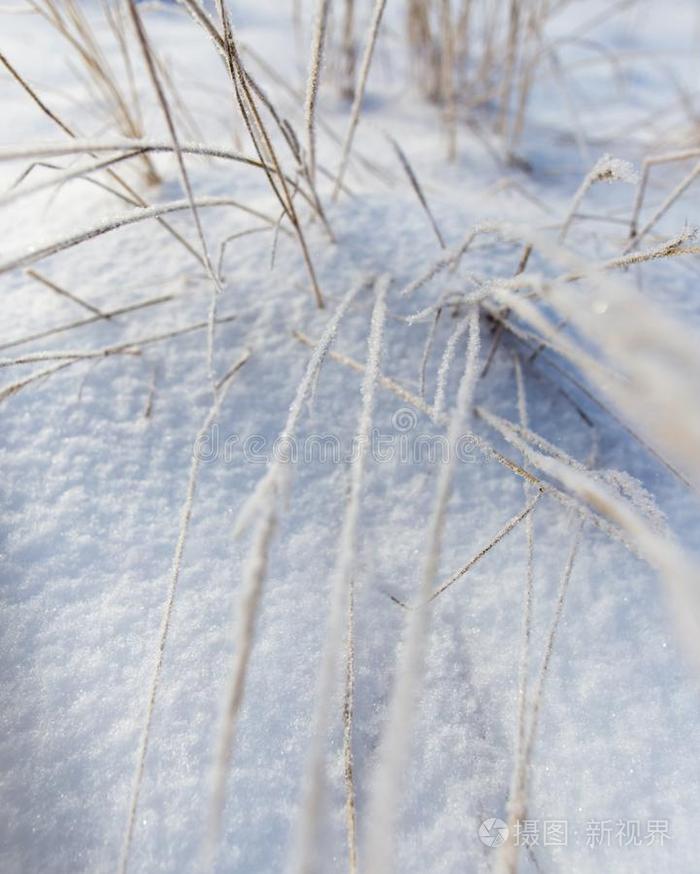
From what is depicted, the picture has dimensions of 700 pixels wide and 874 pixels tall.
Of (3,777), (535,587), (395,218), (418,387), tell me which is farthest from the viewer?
(395,218)

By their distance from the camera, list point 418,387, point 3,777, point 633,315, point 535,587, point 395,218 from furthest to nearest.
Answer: point 395,218 < point 418,387 < point 535,587 < point 3,777 < point 633,315

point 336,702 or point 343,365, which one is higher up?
point 343,365

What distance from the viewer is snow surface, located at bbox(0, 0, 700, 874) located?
0.45 m

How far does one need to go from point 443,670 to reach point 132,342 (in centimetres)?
43

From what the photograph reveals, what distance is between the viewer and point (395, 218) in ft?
2.64

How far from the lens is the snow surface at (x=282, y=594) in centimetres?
45

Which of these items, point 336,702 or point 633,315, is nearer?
point 633,315

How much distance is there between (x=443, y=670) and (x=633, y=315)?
35 cm

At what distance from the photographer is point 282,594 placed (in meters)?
0.54

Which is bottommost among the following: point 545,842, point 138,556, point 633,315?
point 545,842

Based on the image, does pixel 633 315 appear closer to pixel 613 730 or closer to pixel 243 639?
pixel 243 639

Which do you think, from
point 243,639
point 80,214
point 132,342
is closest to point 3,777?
point 243,639

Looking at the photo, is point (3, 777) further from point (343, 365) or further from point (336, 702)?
point (343, 365)

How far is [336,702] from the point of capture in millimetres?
500
